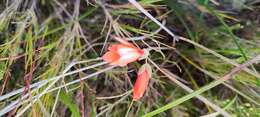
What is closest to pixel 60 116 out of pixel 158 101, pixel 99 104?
pixel 99 104

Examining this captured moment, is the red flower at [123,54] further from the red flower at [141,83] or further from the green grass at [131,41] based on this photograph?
the green grass at [131,41]

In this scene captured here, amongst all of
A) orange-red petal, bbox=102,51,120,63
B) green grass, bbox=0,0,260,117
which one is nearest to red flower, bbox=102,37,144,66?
orange-red petal, bbox=102,51,120,63

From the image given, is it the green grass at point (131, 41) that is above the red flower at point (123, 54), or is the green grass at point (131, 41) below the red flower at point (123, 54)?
below

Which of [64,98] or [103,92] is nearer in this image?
[64,98]

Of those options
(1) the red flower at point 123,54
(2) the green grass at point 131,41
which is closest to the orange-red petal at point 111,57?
(1) the red flower at point 123,54

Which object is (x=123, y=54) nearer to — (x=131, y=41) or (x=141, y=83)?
(x=141, y=83)

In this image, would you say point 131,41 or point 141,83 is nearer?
point 141,83

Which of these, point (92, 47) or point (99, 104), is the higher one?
point (92, 47)

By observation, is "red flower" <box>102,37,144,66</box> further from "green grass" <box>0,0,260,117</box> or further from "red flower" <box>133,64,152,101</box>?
"green grass" <box>0,0,260,117</box>

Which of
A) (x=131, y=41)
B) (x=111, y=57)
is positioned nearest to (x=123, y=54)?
(x=111, y=57)

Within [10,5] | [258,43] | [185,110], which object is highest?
[10,5]

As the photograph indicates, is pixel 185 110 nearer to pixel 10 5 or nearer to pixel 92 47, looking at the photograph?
pixel 92 47
